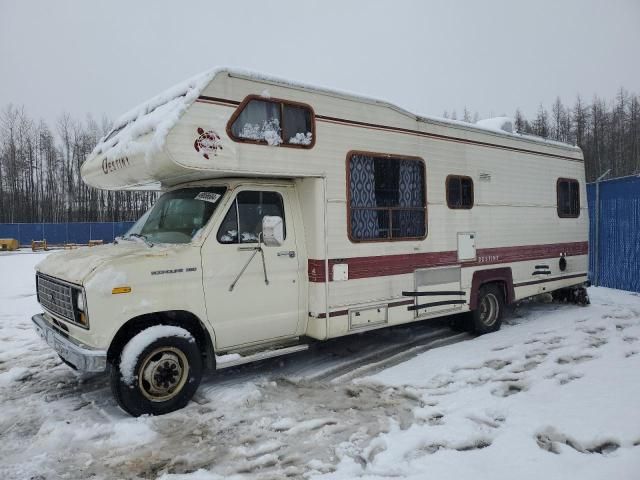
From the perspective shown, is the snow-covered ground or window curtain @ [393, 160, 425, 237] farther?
window curtain @ [393, 160, 425, 237]

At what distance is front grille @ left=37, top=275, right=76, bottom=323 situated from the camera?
4.63 metres

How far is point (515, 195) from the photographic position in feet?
27.0

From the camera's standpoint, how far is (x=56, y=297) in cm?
496

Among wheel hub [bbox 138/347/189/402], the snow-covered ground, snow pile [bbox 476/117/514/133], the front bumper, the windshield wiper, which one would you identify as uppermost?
snow pile [bbox 476/117/514/133]

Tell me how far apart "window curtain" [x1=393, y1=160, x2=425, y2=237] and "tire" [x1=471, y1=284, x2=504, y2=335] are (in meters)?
1.85

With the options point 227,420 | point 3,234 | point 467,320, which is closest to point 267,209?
point 227,420

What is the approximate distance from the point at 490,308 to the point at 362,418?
4.13 meters

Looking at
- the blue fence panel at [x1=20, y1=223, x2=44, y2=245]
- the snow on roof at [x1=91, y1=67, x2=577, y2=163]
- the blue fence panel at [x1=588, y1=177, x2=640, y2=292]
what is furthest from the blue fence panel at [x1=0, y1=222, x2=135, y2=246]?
the snow on roof at [x1=91, y1=67, x2=577, y2=163]

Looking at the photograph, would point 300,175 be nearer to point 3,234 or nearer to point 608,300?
point 608,300

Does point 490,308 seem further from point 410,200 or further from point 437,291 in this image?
point 410,200

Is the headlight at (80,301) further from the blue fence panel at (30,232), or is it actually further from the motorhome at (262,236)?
the blue fence panel at (30,232)

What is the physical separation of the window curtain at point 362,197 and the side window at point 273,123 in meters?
0.75

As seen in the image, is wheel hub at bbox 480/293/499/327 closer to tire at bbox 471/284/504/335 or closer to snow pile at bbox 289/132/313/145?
tire at bbox 471/284/504/335

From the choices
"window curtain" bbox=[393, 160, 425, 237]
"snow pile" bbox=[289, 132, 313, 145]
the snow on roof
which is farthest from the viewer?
"window curtain" bbox=[393, 160, 425, 237]
